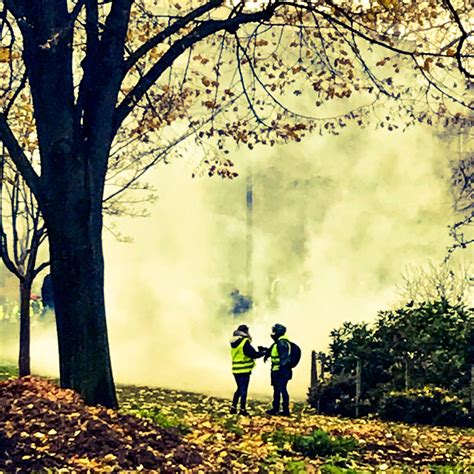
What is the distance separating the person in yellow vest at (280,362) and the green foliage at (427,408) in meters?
2.33

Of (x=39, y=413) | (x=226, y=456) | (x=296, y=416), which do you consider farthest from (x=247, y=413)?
(x=39, y=413)

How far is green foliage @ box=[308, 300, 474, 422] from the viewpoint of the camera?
1884 cm

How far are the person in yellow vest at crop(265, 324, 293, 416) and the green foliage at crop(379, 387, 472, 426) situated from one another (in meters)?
2.33

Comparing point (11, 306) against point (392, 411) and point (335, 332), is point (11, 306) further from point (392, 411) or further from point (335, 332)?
point (392, 411)

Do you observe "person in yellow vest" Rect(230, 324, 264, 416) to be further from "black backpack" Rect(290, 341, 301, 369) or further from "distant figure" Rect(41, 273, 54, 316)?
"distant figure" Rect(41, 273, 54, 316)

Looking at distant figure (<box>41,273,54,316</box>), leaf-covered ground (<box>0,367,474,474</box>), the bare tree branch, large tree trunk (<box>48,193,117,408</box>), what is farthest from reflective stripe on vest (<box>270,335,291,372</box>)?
distant figure (<box>41,273,54,316</box>)

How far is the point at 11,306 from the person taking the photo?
33969 millimetres

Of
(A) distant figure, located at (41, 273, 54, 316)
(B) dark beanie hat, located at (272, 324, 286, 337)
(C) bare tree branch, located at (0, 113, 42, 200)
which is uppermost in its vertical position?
(C) bare tree branch, located at (0, 113, 42, 200)

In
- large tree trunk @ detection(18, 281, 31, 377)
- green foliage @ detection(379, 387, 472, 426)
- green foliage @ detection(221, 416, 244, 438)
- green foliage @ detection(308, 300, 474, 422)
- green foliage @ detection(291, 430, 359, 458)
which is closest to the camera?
green foliage @ detection(291, 430, 359, 458)

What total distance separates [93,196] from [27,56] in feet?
7.15

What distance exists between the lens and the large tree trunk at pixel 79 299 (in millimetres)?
11852

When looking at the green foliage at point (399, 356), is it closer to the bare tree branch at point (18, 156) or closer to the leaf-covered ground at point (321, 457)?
the leaf-covered ground at point (321, 457)

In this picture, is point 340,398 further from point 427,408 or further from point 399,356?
point 427,408

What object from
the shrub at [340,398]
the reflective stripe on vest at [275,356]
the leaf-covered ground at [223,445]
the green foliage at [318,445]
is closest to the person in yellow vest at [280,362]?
the reflective stripe on vest at [275,356]
